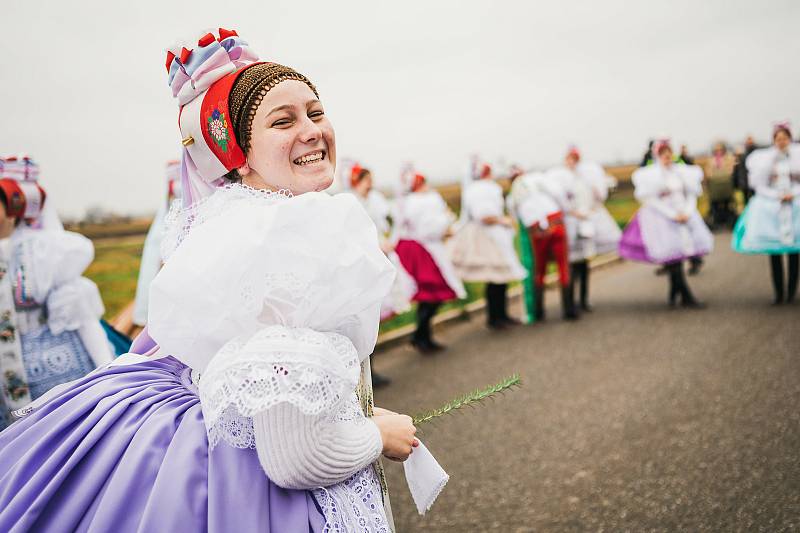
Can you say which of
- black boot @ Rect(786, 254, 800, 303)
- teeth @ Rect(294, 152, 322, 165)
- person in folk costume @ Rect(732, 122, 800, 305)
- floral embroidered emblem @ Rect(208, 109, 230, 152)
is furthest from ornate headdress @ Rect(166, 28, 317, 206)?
black boot @ Rect(786, 254, 800, 303)

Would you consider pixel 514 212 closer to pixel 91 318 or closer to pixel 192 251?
pixel 91 318

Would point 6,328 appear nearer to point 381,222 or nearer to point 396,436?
point 396,436

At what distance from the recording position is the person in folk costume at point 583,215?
7.73 m

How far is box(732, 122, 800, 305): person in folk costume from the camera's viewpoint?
648 centimetres

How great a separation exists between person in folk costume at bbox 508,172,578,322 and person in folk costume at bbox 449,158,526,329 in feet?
0.74

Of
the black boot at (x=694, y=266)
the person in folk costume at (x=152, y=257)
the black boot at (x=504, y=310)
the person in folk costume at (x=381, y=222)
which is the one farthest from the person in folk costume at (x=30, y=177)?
the black boot at (x=694, y=266)

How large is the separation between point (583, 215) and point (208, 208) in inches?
265

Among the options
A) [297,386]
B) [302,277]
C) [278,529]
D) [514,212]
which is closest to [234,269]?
[302,277]

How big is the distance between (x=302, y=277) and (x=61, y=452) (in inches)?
26.2

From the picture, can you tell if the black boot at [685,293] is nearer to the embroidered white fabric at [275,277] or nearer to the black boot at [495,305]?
the black boot at [495,305]

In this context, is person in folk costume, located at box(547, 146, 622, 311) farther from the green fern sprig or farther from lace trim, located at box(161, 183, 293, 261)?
lace trim, located at box(161, 183, 293, 261)

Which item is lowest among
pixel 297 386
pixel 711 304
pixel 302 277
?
pixel 711 304

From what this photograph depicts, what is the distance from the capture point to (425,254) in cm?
697

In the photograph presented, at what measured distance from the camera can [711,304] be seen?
7414 mm
